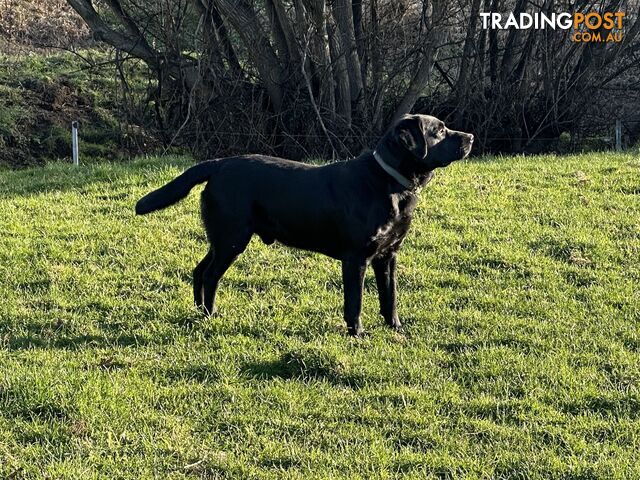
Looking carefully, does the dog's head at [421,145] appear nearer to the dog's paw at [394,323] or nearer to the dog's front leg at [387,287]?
the dog's front leg at [387,287]

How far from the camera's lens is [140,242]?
790 cm

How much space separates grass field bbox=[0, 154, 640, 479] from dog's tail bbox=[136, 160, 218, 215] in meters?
0.84

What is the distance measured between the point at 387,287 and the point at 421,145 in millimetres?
1109

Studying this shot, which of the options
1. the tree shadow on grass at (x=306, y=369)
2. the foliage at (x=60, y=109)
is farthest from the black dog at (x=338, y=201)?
the foliage at (x=60, y=109)

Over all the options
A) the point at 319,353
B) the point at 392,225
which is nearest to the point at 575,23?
the point at 392,225

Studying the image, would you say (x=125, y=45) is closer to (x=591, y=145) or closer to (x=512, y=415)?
(x=591, y=145)

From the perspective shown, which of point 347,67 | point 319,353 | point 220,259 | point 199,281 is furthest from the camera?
point 347,67

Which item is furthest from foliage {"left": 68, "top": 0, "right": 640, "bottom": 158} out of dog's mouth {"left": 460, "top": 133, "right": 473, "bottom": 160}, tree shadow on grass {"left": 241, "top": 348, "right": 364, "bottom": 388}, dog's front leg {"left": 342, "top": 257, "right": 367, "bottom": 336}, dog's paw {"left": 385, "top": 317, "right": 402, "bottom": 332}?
tree shadow on grass {"left": 241, "top": 348, "right": 364, "bottom": 388}

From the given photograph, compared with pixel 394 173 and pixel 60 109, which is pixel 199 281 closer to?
pixel 394 173

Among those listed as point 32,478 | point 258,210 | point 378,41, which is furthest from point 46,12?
point 32,478

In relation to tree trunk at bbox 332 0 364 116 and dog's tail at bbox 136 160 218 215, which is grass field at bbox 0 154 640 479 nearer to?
dog's tail at bbox 136 160 218 215

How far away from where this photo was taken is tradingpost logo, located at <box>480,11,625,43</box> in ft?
45.2

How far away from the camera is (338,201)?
5.73m

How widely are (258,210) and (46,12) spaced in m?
16.3
